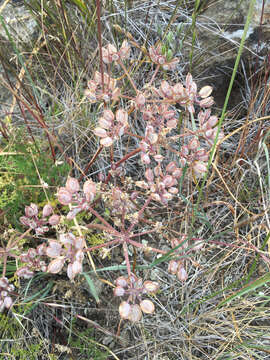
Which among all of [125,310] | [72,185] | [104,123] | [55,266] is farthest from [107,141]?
[125,310]

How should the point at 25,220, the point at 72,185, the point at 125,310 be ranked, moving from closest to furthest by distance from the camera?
the point at 125,310, the point at 72,185, the point at 25,220

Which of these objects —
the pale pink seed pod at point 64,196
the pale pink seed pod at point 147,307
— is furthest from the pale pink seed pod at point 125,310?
the pale pink seed pod at point 64,196

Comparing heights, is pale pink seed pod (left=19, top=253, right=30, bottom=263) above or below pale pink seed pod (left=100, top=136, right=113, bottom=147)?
below

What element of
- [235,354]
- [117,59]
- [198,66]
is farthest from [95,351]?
[198,66]

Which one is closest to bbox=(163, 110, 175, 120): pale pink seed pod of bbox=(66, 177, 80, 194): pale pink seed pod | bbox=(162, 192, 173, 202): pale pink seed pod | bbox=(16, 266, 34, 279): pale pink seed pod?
bbox=(162, 192, 173, 202): pale pink seed pod

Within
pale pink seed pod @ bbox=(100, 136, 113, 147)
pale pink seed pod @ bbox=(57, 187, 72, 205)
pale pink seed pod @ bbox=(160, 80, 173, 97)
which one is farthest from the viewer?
pale pink seed pod @ bbox=(160, 80, 173, 97)

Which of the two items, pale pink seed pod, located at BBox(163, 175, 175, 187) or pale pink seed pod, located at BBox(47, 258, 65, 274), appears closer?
pale pink seed pod, located at BBox(47, 258, 65, 274)

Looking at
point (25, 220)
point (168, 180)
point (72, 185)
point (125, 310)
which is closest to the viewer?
point (125, 310)

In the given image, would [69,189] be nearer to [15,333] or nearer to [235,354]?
[15,333]

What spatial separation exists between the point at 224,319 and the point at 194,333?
0.16 meters

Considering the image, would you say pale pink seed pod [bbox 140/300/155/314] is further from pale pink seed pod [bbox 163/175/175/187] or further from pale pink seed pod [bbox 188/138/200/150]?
pale pink seed pod [bbox 188/138/200/150]

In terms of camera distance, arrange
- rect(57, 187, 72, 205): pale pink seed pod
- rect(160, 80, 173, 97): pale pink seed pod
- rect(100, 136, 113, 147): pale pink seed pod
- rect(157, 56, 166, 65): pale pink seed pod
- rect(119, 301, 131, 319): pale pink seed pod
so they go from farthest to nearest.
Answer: rect(157, 56, 166, 65): pale pink seed pod → rect(160, 80, 173, 97): pale pink seed pod → rect(100, 136, 113, 147): pale pink seed pod → rect(57, 187, 72, 205): pale pink seed pod → rect(119, 301, 131, 319): pale pink seed pod

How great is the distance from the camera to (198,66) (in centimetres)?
202

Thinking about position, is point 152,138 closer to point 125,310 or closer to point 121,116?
point 121,116
